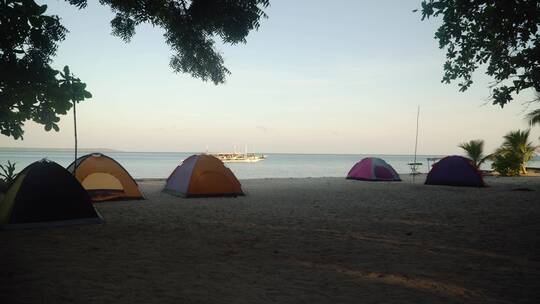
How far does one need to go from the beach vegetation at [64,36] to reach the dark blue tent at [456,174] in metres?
14.3

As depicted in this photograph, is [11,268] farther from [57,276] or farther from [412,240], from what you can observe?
[412,240]

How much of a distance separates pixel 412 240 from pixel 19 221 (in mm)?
7455

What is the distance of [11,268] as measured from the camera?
16.1 ft

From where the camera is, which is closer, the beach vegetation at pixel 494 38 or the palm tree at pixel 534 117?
the beach vegetation at pixel 494 38

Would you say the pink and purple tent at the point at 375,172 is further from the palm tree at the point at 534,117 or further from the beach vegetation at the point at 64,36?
the beach vegetation at the point at 64,36

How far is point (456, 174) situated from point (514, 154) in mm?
11324

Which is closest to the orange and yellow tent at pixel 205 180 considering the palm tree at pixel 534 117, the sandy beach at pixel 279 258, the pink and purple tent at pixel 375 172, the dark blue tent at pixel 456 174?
the sandy beach at pixel 279 258

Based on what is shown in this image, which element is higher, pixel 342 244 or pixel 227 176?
pixel 227 176

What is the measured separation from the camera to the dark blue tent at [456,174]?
17839 mm

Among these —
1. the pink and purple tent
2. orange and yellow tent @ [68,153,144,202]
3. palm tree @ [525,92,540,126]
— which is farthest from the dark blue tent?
orange and yellow tent @ [68,153,144,202]

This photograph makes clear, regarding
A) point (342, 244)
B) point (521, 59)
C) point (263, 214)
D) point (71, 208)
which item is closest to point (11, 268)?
point (71, 208)

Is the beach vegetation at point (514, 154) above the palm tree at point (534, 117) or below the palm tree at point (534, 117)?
below

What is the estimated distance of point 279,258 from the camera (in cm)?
570

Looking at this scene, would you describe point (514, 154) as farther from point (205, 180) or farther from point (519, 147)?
point (205, 180)
